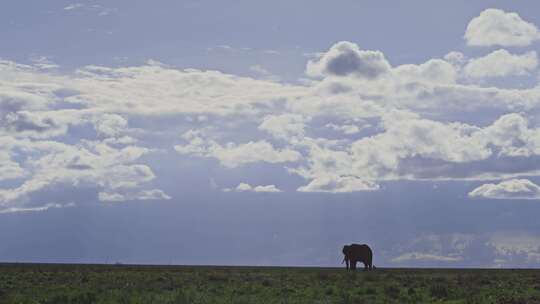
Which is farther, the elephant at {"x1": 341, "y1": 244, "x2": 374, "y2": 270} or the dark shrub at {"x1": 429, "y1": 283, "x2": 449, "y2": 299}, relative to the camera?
the elephant at {"x1": 341, "y1": 244, "x2": 374, "y2": 270}

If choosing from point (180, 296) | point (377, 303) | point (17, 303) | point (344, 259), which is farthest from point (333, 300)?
point (344, 259)

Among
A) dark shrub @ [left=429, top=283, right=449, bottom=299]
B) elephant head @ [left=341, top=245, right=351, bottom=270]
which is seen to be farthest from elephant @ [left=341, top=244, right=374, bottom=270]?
dark shrub @ [left=429, top=283, right=449, bottom=299]

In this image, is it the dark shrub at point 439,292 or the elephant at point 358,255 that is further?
the elephant at point 358,255

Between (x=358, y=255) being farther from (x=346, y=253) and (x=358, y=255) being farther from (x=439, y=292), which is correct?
(x=439, y=292)

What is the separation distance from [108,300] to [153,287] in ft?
27.4

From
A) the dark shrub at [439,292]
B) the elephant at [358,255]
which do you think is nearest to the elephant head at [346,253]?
the elephant at [358,255]

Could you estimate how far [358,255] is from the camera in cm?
8350

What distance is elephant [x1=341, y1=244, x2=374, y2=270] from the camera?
8344 centimetres

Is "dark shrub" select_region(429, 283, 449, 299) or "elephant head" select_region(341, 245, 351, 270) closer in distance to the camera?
"dark shrub" select_region(429, 283, 449, 299)

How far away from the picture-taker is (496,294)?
3384 centimetres

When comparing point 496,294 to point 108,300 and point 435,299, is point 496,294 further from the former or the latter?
point 108,300

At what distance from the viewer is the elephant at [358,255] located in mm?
83438

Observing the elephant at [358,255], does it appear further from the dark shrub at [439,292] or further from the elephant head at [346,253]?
the dark shrub at [439,292]

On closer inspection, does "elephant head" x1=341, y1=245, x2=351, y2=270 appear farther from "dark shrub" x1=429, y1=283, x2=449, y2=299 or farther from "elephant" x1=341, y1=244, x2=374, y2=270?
"dark shrub" x1=429, y1=283, x2=449, y2=299
